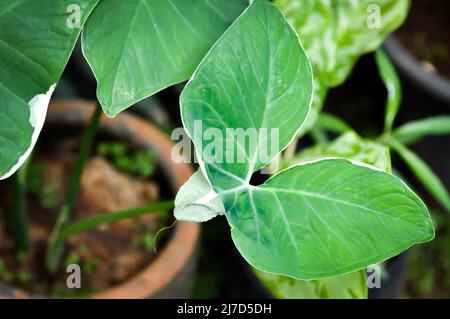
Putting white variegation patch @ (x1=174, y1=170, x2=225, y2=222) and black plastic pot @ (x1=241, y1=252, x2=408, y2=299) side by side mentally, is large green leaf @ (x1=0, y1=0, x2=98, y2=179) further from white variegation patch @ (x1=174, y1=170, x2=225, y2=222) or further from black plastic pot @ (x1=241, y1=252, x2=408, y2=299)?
black plastic pot @ (x1=241, y1=252, x2=408, y2=299)

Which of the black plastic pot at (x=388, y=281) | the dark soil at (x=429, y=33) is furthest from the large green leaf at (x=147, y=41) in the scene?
the dark soil at (x=429, y=33)

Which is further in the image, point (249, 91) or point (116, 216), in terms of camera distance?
point (116, 216)

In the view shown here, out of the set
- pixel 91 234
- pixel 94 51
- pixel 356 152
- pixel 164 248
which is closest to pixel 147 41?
pixel 94 51

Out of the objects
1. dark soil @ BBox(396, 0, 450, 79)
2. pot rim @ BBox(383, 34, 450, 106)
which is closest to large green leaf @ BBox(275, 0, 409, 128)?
pot rim @ BBox(383, 34, 450, 106)

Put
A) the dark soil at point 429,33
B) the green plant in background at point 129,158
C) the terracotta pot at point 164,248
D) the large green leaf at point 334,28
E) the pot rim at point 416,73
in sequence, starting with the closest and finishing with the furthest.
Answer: the large green leaf at point 334,28, the terracotta pot at point 164,248, the green plant in background at point 129,158, the pot rim at point 416,73, the dark soil at point 429,33

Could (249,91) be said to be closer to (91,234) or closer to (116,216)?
(116,216)

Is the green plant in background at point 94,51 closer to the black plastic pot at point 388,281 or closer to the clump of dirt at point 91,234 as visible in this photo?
the clump of dirt at point 91,234
